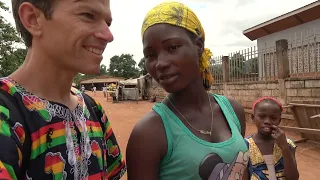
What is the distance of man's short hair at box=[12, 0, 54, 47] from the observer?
976 mm

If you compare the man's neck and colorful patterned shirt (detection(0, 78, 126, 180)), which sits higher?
the man's neck

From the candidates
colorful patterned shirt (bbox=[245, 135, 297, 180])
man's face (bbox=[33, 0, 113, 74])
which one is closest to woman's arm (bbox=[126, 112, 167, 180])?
man's face (bbox=[33, 0, 113, 74])

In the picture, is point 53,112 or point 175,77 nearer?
point 53,112

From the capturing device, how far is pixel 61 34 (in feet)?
3.24

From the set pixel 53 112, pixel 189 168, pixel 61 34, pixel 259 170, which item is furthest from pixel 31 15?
pixel 259 170

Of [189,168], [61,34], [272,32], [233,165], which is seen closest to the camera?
[61,34]

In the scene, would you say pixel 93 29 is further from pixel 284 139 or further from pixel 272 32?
pixel 272 32

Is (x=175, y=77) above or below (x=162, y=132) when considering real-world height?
above

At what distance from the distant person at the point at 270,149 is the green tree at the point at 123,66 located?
5958 centimetres

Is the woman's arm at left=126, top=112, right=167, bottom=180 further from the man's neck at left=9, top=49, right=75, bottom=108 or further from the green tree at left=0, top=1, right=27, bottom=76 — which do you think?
the green tree at left=0, top=1, right=27, bottom=76

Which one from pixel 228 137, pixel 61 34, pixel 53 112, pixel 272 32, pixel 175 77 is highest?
pixel 272 32

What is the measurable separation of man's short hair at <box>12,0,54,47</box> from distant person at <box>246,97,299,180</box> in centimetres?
179

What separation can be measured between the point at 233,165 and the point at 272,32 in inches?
535

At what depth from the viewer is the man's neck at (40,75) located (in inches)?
39.1
